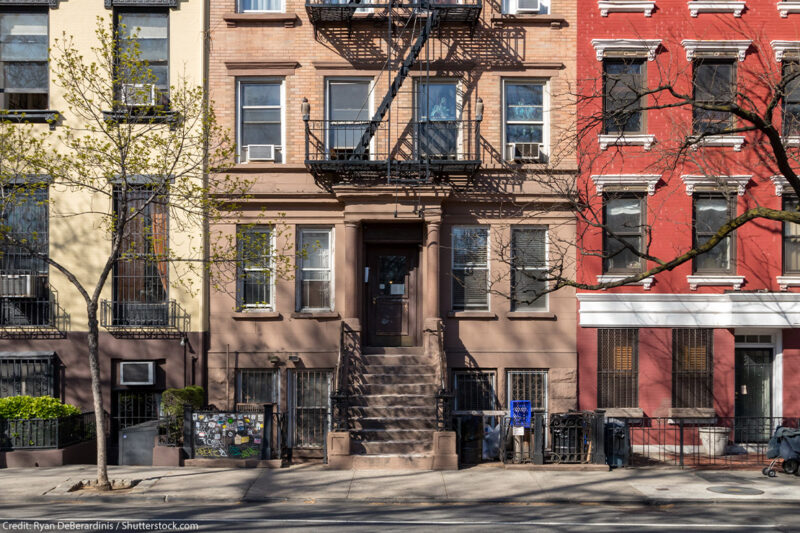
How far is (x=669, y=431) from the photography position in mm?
18547

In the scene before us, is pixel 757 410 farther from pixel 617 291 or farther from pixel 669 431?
pixel 617 291

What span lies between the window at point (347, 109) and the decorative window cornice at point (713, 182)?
753cm

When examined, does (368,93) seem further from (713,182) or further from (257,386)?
(713,182)

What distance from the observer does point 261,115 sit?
1909 centimetres

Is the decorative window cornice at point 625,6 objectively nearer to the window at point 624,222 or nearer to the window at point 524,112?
the window at point 524,112

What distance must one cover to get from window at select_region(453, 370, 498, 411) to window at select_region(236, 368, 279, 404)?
13.9 ft

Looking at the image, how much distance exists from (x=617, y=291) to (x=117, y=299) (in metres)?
11.6

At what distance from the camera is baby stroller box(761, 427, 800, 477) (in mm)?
15094

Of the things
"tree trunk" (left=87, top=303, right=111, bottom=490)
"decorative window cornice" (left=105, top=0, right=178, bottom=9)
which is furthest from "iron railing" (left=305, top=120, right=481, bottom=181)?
"tree trunk" (left=87, top=303, right=111, bottom=490)

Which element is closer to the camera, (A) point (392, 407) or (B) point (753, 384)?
(A) point (392, 407)

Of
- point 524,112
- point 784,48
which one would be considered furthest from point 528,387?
point 784,48

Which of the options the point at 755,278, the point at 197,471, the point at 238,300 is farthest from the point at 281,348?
the point at 755,278

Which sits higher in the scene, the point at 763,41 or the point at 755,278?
the point at 763,41

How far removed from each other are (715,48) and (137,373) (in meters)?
15.2
